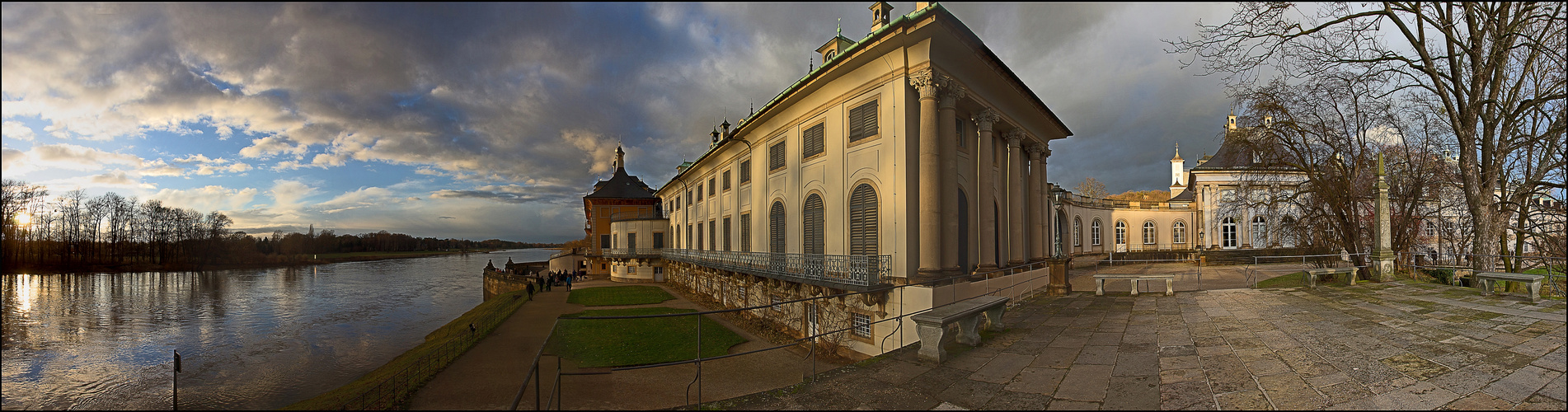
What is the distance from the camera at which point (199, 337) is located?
24281mm

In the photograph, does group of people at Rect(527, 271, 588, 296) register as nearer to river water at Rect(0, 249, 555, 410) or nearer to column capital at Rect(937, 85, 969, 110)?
river water at Rect(0, 249, 555, 410)

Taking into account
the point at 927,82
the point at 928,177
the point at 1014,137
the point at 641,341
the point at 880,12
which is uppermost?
the point at 880,12

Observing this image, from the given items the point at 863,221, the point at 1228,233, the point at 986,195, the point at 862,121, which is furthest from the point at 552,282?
the point at 1228,233

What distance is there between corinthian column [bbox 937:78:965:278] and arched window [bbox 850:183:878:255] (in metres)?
1.71

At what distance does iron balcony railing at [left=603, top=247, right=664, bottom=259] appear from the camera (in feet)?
128

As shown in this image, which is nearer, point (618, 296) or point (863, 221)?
point (863, 221)

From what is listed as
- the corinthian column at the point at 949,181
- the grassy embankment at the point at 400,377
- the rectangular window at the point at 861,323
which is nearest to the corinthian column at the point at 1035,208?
the corinthian column at the point at 949,181

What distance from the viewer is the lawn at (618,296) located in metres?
26.0

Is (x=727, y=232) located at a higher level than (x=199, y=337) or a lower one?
higher

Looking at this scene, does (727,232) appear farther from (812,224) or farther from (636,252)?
(636,252)

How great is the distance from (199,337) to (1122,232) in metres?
55.1

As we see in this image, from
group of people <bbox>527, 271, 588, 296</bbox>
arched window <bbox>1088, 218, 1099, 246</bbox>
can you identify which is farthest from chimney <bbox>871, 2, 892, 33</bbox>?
arched window <bbox>1088, 218, 1099, 246</bbox>

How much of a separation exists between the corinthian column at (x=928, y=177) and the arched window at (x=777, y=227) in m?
6.41

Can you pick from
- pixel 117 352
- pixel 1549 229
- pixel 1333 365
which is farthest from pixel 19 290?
pixel 1549 229
